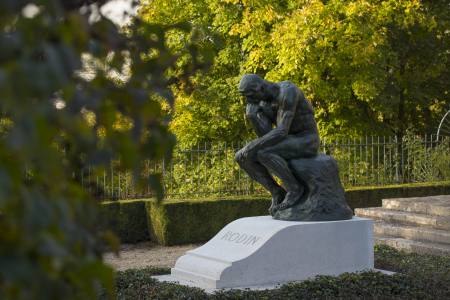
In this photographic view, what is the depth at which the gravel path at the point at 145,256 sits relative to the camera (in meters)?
11.4

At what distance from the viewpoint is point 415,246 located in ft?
37.8

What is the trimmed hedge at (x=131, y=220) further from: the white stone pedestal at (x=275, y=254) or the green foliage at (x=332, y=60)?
the green foliage at (x=332, y=60)

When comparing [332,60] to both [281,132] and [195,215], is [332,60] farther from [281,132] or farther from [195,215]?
[281,132]

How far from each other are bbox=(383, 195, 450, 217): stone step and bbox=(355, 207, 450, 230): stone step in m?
0.13

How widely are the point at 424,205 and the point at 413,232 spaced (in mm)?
937

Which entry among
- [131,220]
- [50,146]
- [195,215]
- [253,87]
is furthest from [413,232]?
[50,146]

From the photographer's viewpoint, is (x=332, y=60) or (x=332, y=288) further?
(x=332, y=60)

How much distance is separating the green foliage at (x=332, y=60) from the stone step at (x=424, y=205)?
5352 mm

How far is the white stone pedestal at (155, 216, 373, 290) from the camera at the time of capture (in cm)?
820

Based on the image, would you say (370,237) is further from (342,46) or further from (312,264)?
(342,46)

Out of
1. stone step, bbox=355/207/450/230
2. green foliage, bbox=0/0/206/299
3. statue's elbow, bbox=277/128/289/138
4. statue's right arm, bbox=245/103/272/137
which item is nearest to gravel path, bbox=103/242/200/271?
statue's right arm, bbox=245/103/272/137

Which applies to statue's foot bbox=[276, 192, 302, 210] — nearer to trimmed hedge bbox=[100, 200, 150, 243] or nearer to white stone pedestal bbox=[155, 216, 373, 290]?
white stone pedestal bbox=[155, 216, 373, 290]

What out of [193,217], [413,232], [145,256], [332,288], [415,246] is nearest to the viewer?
[332,288]

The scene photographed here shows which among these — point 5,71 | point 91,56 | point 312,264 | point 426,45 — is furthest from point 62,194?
point 426,45
